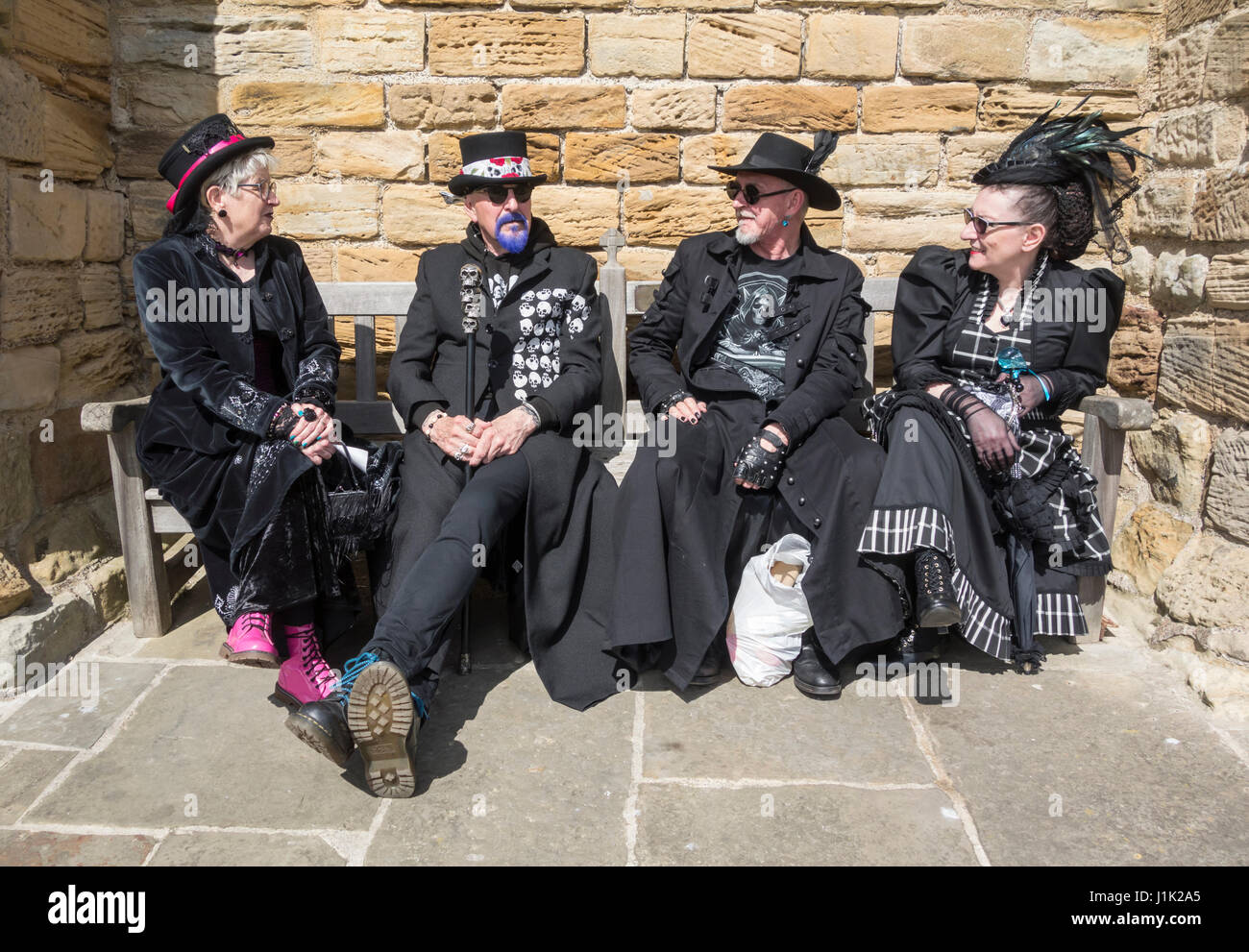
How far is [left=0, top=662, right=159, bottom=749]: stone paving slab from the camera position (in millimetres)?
3086

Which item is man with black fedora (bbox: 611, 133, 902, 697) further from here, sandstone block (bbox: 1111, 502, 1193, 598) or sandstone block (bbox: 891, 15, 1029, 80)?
sandstone block (bbox: 1111, 502, 1193, 598)

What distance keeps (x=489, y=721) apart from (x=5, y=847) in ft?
4.39

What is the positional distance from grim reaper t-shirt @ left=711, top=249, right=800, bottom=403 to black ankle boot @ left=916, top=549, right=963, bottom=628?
33.7 inches

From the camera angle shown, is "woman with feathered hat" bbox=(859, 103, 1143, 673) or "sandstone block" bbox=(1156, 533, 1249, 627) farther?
"sandstone block" bbox=(1156, 533, 1249, 627)

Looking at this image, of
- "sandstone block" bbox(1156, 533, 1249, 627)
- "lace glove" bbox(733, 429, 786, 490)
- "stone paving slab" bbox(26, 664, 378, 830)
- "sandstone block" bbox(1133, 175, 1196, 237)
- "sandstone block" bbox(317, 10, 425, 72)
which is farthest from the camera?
"sandstone block" bbox(317, 10, 425, 72)

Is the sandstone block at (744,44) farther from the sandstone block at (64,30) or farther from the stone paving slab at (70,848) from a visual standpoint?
the stone paving slab at (70,848)

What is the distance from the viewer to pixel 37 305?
3881 millimetres

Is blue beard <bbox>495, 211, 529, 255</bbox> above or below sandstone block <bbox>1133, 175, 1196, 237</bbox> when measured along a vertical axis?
below

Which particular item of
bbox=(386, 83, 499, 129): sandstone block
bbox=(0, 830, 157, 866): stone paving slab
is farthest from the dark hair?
bbox=(0, 830, 157, 866): stone paving slab

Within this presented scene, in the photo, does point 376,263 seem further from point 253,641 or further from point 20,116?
point 253,641

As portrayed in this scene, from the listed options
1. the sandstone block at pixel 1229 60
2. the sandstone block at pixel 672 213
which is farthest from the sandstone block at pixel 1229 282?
the sandstone block at pixel 672 213

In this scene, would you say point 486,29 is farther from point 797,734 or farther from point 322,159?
point 797,734

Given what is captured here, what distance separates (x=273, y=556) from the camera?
3258mm

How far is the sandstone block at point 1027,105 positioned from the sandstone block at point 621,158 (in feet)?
4.78
